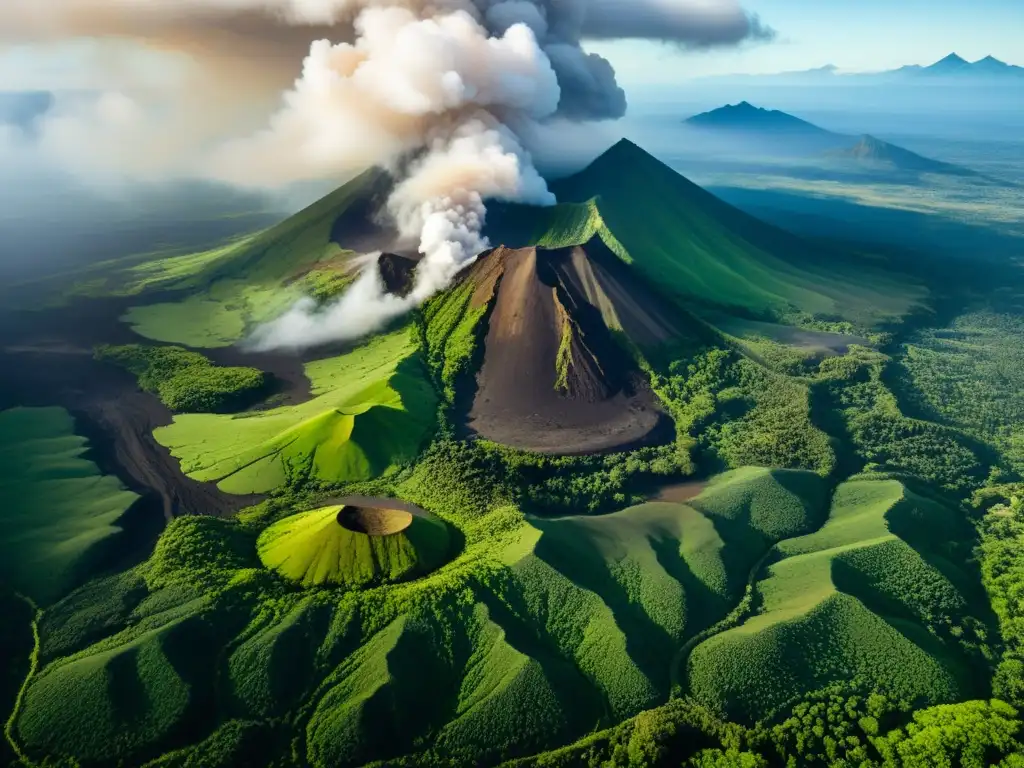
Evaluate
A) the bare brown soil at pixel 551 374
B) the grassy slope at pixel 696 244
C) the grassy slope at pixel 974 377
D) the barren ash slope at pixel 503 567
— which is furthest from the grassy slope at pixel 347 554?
the grassy slope at pixel 696 244

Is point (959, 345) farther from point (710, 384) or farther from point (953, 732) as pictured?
point (953, 732)

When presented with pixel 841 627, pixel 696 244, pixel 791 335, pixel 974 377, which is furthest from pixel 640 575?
pixel 696 244

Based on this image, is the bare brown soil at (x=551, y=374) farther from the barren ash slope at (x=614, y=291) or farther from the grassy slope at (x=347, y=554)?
the grassy slope at (x=347, y=554)

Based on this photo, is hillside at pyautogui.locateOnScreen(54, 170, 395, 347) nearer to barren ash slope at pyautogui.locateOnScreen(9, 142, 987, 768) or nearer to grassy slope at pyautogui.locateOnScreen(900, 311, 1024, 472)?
barren ash slope at pyautogui.locateOnScreen(9, 142, 987, 768)

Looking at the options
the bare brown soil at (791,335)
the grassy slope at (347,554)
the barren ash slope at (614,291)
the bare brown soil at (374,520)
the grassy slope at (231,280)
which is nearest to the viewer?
the grassy slope at (347,554)

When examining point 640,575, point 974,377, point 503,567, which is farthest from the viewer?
point 974,377

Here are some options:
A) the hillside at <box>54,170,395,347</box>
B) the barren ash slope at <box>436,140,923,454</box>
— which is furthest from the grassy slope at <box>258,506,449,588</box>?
the hillside at <box>54,170,395,347</box>

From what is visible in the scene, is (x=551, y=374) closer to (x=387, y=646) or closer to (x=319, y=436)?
(x=319, y=436)
